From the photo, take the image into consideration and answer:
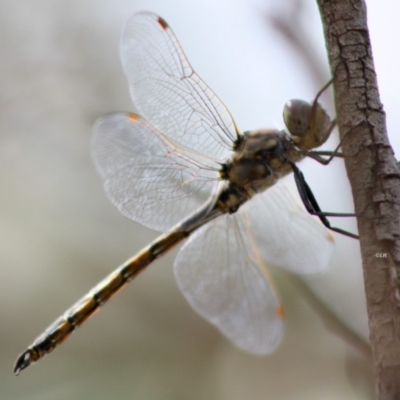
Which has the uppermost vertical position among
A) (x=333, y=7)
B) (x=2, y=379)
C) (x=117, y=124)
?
(x=117, y=124)

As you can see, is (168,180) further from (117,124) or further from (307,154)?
(307,154)

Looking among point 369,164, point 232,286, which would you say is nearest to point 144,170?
point 232,286

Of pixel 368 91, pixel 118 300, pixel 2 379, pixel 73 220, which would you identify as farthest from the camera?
pixel 73 220

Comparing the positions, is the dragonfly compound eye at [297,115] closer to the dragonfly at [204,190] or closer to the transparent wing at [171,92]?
the dragonfly at [204,190]

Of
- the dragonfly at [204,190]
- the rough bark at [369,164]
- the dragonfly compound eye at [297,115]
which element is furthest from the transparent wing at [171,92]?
the rough bark at [369,164]

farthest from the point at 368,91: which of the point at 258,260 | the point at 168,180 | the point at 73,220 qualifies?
the point at 73,220

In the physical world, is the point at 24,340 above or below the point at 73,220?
below

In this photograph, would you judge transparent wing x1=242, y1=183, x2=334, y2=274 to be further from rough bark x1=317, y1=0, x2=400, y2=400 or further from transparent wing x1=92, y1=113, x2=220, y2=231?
rough bark x1=317, y1=0, x2=400, y2=400

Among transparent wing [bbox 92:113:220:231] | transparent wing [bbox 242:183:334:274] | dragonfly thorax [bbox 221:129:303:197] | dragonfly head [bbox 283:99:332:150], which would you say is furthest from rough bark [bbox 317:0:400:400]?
transparent wing [bbox 242:183:334:274]
